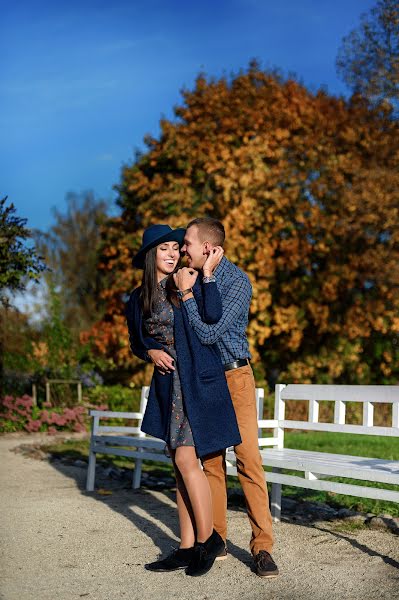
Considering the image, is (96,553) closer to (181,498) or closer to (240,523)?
(181,498)

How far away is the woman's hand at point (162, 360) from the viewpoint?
4520 millimetres

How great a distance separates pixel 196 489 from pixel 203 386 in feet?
1.87

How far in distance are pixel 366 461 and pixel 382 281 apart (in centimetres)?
1323

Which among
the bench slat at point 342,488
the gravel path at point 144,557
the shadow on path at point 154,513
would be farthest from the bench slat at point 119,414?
the bench slat at point 342,488

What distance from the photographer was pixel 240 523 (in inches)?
237

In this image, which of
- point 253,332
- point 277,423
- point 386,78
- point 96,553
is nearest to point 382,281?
point 253,332

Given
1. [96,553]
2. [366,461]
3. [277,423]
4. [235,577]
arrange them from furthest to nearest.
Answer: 1. [277,423]
2. [366,461]
3. [96,553]
4. [235,577]

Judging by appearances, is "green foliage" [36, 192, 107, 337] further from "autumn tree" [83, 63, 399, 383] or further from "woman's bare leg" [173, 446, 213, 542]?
"woman's bare leg" [173, 446, 213, 542]

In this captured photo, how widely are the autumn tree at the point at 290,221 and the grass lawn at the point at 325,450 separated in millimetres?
3051

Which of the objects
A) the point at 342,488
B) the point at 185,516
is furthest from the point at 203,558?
the point at 342,488

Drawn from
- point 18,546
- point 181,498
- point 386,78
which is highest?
point 386,78

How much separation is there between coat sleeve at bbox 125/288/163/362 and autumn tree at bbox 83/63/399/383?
41.0 ft

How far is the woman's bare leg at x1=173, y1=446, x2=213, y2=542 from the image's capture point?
439 centimetres

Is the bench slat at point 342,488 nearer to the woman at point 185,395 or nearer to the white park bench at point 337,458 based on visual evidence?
the white park bench at point 337,458
